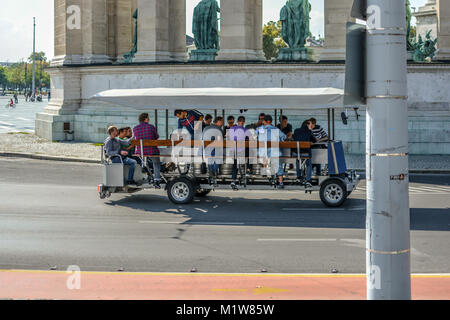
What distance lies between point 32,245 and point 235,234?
3.54 metres

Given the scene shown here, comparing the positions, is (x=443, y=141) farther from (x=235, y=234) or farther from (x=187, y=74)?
(x=235, y=234)

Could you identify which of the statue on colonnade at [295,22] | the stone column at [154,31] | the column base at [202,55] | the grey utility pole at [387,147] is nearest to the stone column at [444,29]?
the statue on colonnade at [295,22]

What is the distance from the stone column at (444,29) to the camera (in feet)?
93.4

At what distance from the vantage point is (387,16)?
14.9 ft

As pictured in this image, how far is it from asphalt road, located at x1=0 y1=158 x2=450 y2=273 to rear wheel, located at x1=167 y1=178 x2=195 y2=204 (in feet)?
0.93

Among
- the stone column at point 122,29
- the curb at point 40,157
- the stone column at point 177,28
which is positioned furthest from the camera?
the stone column at point 122,29

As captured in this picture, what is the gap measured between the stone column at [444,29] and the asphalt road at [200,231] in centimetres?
1095

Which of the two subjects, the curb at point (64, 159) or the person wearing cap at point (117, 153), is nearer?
the person wearing cap at point (117, 153)

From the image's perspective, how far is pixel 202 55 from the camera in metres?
32.1

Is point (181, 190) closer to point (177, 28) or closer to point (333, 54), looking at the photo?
point (333, 54)

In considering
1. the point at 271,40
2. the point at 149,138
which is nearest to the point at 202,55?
the point at 149,138

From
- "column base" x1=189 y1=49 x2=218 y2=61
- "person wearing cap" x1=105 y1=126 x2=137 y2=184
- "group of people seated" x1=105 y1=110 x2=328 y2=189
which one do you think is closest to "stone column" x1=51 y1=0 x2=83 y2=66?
"column base" x1=189 y1=49 x2=218 y2=61

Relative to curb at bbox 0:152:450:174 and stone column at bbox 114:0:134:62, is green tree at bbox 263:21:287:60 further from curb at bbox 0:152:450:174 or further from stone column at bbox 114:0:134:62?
curb at bbox 0:152:450:174

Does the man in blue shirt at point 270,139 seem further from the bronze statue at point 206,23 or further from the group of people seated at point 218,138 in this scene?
the bronze statue at point 206,23
